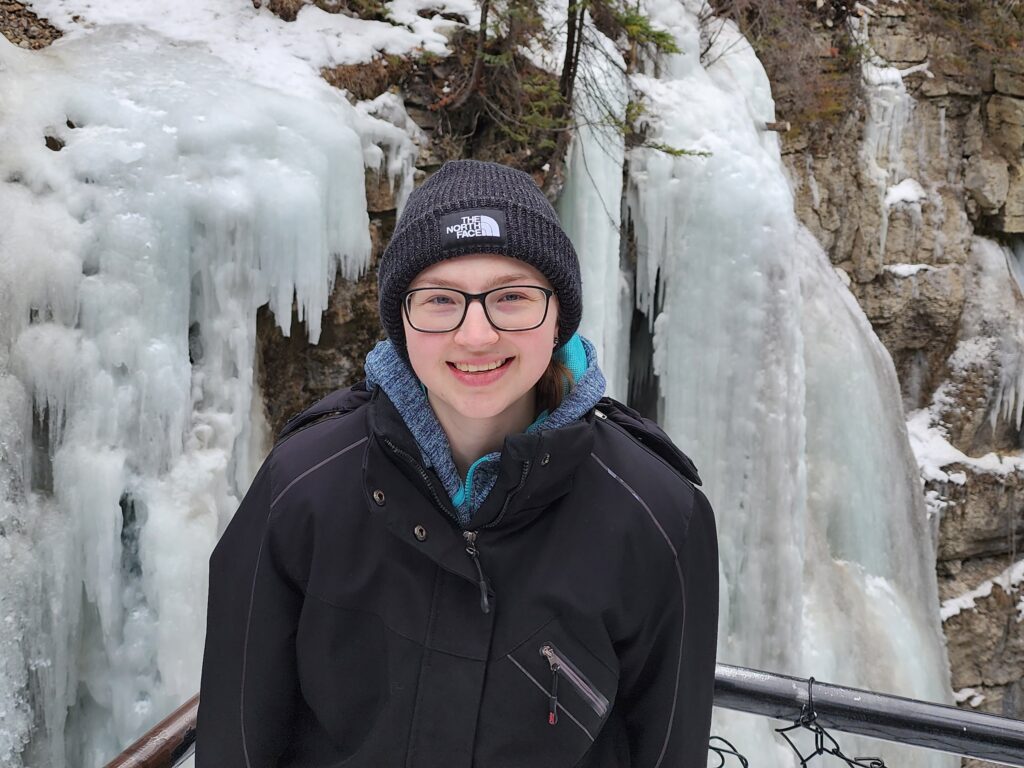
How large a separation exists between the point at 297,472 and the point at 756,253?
4.05m

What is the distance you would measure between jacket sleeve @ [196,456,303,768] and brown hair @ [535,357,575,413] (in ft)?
1.25

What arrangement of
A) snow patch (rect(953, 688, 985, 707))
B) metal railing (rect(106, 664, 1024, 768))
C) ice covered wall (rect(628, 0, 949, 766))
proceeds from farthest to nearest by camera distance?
snow patch (rect(953, 688, 985, 707)) < ice covered wall (rect(628, 0, 949, 766)) < metal railing (rect(106, 664, 1024, 768))

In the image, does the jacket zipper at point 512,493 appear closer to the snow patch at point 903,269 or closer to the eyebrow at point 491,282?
the eyebrow at point 491,282

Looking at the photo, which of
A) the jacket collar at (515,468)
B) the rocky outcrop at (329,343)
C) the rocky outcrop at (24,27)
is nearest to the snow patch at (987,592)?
the rocky outcrop at (329,343)

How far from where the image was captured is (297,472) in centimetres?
103

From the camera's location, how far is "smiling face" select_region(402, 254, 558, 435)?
0.98 m

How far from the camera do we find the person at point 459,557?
38.6 inches

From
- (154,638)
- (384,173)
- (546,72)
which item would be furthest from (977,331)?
(154,638)

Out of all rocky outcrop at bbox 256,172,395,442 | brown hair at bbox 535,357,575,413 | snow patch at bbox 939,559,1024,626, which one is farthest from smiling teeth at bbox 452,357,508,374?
snow patch at bbox 939,559,1024,626

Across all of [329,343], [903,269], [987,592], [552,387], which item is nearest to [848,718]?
[552,387]

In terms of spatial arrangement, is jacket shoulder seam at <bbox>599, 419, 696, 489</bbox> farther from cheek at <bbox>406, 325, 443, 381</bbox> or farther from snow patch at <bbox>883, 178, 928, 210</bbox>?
snow patch at <bbox>883, 178, 928, 210</bbox>

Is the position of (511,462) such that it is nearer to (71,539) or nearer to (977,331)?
(71,539)

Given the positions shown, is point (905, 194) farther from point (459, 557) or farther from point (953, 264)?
point (459, 557)

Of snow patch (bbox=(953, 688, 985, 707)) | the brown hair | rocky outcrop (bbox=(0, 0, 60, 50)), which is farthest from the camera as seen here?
snow patch (bbox=(953, 688, 985, 707))
